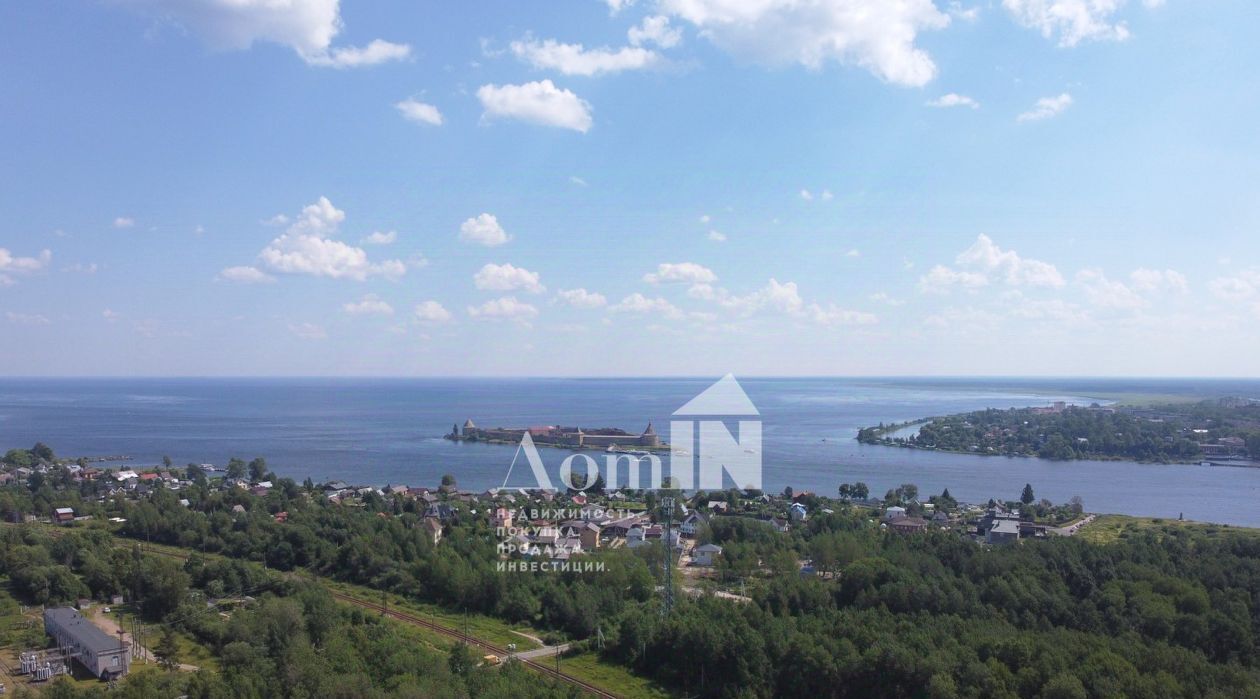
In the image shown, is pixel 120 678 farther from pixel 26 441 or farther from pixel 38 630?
pixel 26 441

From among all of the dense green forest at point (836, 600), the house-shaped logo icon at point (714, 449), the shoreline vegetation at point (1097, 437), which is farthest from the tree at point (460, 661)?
the shoreline vegetation at point (1097, 437)

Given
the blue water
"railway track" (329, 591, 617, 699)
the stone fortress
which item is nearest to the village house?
"railway track" (329, 591, 617, 699)

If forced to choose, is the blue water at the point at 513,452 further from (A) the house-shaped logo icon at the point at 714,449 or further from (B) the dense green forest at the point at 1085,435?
(B) the dense green forest at the point at 1085,435

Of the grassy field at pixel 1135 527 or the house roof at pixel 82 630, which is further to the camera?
the grassy field at pixel 1135 527

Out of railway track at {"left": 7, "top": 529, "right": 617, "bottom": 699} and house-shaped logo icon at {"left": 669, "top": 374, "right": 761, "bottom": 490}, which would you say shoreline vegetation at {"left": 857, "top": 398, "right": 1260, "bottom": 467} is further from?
railway track at {"left": 7, "top": 529, "right": 617, "bottom": 699}

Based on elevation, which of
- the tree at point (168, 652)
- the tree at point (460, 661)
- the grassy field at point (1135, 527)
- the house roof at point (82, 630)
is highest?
the tree at point (460, 661)

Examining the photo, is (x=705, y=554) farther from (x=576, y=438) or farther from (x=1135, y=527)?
(x=576, y=438)
